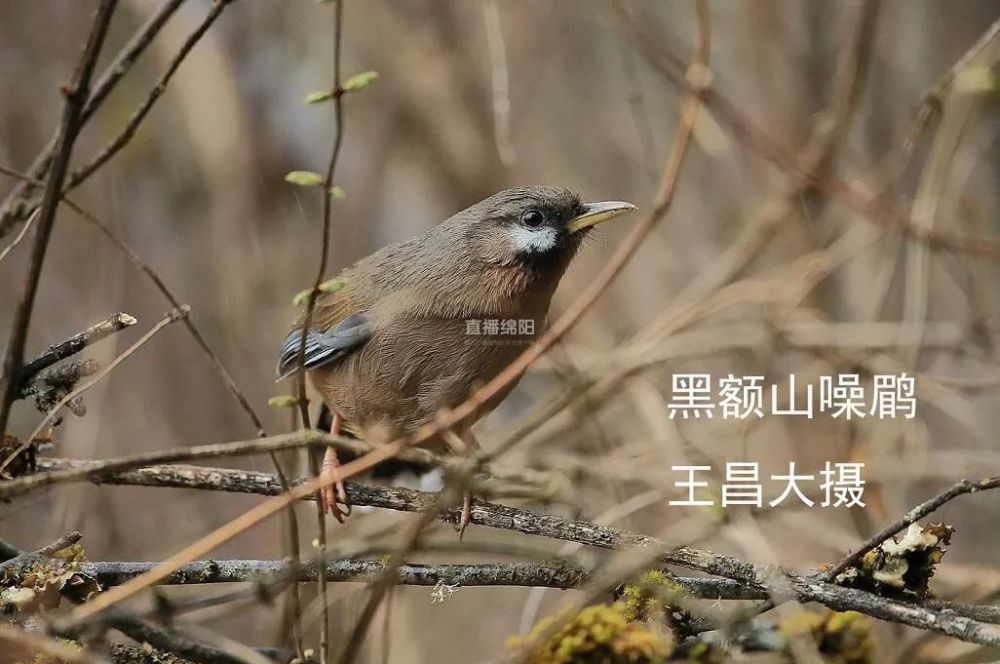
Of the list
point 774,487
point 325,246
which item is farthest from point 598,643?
point 774,487

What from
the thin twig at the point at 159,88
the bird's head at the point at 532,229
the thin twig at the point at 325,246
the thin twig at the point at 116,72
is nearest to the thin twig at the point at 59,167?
the thin twig at the point at 116,72

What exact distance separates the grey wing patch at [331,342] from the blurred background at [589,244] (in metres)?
0.29

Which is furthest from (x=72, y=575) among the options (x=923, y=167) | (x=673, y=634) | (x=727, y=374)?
(x=923, y=167)

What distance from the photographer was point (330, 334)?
1.91m

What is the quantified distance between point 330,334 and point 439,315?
0.22 meters

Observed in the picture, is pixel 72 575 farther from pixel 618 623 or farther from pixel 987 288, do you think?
pixel 987 288

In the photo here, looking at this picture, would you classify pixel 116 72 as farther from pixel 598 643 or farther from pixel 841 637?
pixel 841 637

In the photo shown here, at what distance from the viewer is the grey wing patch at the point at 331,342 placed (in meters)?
1.89

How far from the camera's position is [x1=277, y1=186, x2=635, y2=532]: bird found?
1.83 metres

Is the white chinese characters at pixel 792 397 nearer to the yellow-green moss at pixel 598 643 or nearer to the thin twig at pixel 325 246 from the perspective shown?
the yellow-green moss at pixel 598 643

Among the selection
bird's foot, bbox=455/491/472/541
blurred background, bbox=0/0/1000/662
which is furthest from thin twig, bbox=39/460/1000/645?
blurred background, bbox=0/0/1000/662

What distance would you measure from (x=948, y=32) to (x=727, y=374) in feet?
4.85

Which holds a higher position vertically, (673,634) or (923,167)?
(923,167)

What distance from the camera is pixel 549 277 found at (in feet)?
6.45
